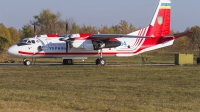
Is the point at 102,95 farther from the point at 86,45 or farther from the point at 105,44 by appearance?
the point at 105,44

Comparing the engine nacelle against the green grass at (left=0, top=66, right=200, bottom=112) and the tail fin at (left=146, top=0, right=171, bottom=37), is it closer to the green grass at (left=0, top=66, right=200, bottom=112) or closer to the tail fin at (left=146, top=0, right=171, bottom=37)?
the tail fin at (left=146, top=0, right=171, bottom=37)

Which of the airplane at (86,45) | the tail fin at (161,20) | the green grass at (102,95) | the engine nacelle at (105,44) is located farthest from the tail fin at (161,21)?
the green grass at (102,95)

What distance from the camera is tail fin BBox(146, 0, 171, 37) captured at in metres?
42.4

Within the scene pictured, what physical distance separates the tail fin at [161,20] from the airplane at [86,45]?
3.01 ft

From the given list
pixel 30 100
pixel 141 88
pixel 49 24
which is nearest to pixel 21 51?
pixel 141 88

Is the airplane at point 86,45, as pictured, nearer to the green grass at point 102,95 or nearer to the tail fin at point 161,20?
the tail fin at point 161,20

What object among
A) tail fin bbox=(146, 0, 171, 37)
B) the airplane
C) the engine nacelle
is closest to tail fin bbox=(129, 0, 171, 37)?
tail fin bbox=(146, 0, 171, 37)

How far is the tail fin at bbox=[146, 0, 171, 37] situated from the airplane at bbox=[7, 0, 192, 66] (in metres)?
0.92

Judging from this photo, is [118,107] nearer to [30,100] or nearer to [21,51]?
[30,100]

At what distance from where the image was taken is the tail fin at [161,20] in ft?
139

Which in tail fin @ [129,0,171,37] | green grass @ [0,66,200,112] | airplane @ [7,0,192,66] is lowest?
green grass @ [0,66,200,112]

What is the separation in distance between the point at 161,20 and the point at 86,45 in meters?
9.00

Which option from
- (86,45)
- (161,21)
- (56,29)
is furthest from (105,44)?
(56,29)

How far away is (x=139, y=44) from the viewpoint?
40.6 metres
